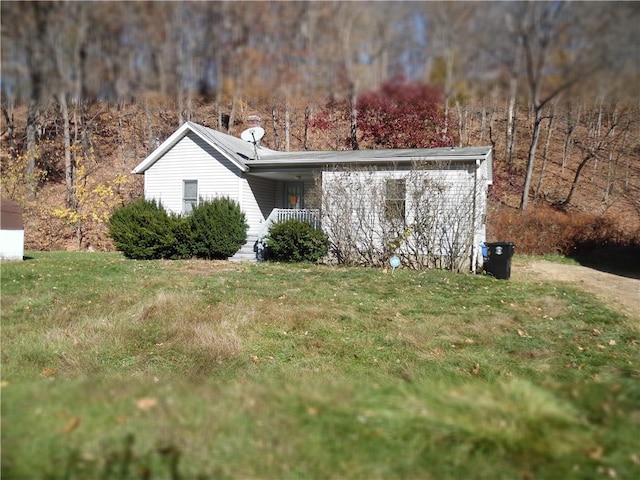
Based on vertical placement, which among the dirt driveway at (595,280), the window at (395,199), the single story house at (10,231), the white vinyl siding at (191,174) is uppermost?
the white vinyl siding at (191,174)

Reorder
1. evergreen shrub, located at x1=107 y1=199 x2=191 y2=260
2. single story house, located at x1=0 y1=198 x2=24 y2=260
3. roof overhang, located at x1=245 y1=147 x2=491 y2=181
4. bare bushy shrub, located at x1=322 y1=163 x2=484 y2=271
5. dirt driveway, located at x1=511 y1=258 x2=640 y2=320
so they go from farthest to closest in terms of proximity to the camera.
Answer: evergreen shrub, located at x1=107 y1=199 x2=191 y2=260
roof overhang, located at x1=245 y1=147 x2=491 y2=181
bare bushy shrub, located at x1=322 y1=163 x2=484 y2=271
single story house, located at x1=0 y1=198 x2=24 y2=260
dirt driveway, located at x1=511 y1=258 x2=640 y2=320

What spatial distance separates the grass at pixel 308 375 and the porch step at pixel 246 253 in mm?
2175

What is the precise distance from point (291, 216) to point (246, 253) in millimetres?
1735

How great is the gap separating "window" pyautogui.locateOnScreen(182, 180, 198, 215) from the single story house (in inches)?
239

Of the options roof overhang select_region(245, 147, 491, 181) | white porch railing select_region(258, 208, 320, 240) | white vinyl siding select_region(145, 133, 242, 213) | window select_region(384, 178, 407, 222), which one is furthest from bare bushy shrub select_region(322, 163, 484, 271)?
white vinyl siding select_region(145, 133, 242, 213)

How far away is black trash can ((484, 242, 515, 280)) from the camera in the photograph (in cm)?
1066

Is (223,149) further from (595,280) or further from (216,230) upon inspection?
(595,280)

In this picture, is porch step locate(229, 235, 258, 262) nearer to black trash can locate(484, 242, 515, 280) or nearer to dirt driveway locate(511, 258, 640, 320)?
black trash can locate(484, 242, 515, 280)

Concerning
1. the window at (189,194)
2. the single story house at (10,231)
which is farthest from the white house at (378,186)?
the single story house at (10,231)

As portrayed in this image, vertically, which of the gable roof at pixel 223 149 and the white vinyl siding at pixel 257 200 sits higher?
the gable roof at pixel 223 149

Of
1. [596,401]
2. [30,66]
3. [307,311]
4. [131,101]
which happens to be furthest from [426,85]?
[307,311]

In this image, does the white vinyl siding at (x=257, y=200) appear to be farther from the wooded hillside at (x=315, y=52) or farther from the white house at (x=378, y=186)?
the wooded hillside at (x=315, y=52)

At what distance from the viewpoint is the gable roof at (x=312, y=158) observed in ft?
39.2

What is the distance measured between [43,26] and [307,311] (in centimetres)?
448
